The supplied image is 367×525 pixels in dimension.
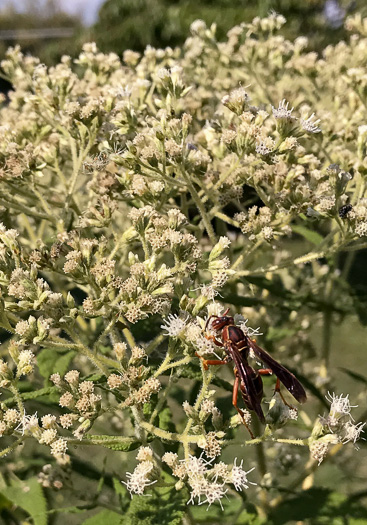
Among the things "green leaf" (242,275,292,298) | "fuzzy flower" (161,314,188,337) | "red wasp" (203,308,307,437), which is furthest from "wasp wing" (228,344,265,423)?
"green leaf" (242,275,292,298)

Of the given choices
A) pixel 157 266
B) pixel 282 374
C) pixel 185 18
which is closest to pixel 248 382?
pixel 282 374

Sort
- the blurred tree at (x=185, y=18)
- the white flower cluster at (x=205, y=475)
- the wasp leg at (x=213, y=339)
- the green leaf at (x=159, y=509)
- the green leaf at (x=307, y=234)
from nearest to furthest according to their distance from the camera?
the white flower cluster at (x=205, y=475) < the wasp leg at (x=213, y=339) < the green leaf at (x=159, y=509) < the green leaf at (x=307, y=234) < the blurred tree at (x=185, y=18)

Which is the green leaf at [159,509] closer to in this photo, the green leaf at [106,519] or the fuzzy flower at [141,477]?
the fuzzy flower at [141,477]

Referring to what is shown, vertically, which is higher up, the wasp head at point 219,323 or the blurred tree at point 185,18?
the blurred tree at point 185,18

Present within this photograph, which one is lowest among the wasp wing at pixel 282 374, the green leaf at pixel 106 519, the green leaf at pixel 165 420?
the green leaf at pixel 106 519

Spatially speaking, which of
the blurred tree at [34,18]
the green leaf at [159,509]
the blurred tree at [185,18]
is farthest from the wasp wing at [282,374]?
the blurred tree at [34,18]

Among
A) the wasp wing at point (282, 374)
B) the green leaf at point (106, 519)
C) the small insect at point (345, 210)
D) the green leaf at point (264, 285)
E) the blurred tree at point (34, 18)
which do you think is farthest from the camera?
the blurred tree at point (34, 18)

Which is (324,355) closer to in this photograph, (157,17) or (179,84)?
(179,84)
